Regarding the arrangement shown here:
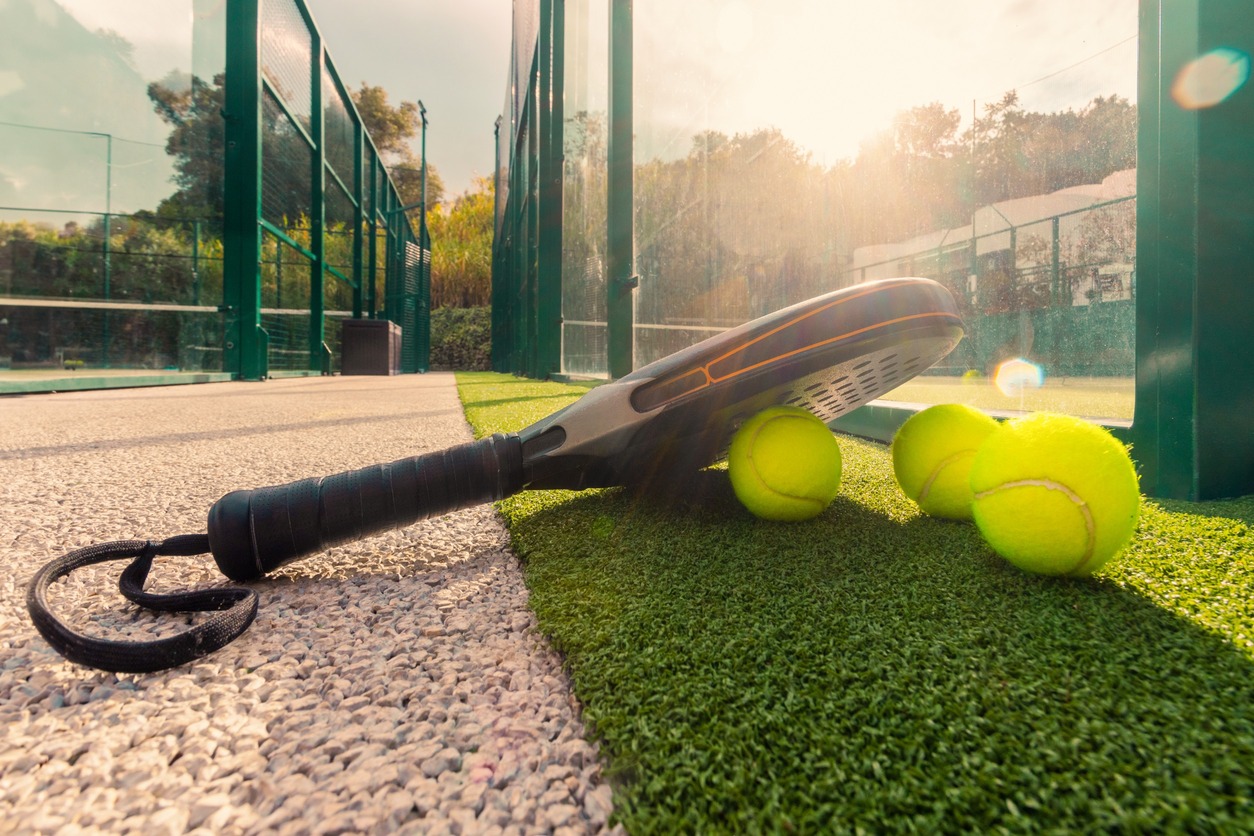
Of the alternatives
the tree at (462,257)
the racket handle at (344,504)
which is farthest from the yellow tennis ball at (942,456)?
the tree at (462,257)

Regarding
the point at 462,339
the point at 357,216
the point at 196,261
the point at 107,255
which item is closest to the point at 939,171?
the point at 196,261

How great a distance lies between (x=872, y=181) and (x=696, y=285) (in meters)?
1.44

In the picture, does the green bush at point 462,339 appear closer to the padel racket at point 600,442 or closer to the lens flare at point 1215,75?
the padel racket at point 600,442

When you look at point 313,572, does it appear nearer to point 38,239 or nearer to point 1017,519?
point 1017,519

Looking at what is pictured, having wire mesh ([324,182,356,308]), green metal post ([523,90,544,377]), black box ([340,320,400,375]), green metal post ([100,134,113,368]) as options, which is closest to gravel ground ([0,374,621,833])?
green metal post ([100,134,113,368])

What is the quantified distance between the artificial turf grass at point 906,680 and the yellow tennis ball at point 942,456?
0.13m

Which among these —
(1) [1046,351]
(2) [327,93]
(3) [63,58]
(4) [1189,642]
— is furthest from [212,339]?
(4) [1189,642]

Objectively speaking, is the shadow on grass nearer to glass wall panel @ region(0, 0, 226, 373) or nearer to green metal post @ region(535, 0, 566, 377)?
glass wall panel @ region(0, 0, 226, 373)

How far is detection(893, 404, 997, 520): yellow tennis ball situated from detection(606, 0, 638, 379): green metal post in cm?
321

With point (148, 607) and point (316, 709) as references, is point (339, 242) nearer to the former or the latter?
point (148, 607)

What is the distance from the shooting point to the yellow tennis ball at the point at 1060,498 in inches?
30.0

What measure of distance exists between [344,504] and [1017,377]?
182 cm

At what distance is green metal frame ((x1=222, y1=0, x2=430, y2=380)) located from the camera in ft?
19.2

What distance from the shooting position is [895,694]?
0.53 m
